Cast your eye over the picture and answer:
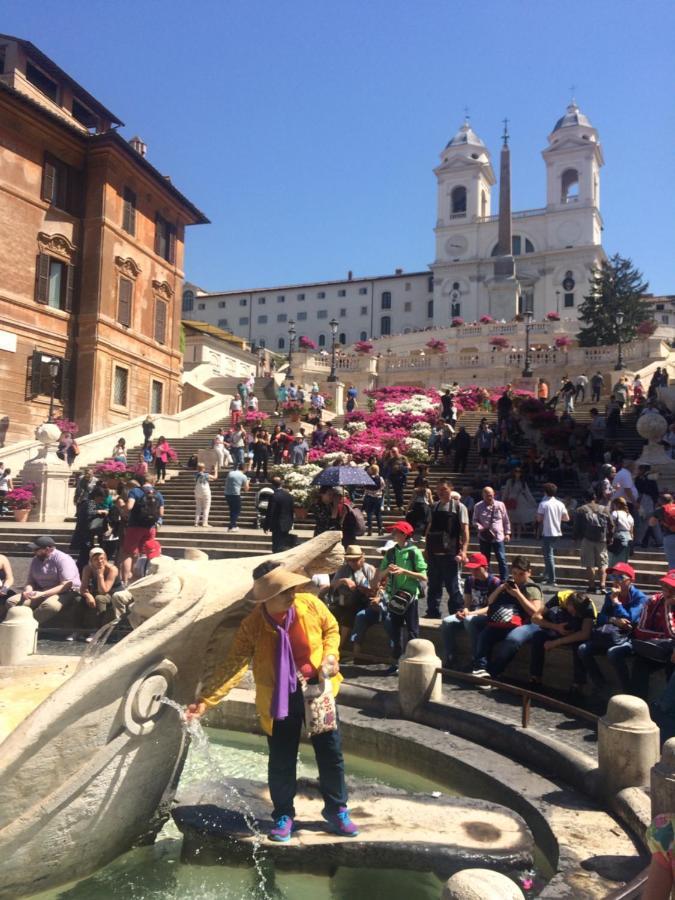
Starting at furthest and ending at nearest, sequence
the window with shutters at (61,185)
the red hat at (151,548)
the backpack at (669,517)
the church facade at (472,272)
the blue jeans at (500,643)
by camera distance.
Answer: the church facade at (472,272), the window with shutters at (61,185), the red hat at (151,548), the backpack at (669,517), the blue jeans at (500,643)

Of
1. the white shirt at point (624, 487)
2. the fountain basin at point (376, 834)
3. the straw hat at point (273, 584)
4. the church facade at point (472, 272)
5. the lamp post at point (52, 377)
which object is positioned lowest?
the fountain basin at point (376, 834)

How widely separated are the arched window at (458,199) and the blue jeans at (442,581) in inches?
3314

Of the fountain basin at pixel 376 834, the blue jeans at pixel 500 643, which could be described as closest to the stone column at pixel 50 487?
the blue jeans at pixel 500 643

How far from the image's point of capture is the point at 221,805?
459cm

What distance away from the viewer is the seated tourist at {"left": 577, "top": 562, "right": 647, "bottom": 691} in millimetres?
6308

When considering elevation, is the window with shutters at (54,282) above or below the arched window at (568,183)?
below

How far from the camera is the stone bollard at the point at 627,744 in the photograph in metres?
4.42

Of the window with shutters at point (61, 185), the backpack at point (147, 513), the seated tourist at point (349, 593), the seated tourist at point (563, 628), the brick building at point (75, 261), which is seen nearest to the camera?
the seated tourist at point (563, 628)

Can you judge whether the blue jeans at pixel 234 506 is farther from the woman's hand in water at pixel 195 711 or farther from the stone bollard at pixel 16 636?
the woman's hand in water at pixel 195 711

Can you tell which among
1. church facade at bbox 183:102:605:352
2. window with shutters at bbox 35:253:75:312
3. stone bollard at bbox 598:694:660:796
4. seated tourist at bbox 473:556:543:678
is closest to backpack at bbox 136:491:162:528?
seated tourist at bbox 473:556:543:678

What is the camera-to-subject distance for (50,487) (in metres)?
18.9

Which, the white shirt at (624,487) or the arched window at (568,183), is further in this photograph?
the arched window at (568,183)

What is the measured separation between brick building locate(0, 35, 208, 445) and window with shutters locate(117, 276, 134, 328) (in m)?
0.07

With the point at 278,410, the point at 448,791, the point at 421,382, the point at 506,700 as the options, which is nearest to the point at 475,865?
the point at 448,791
